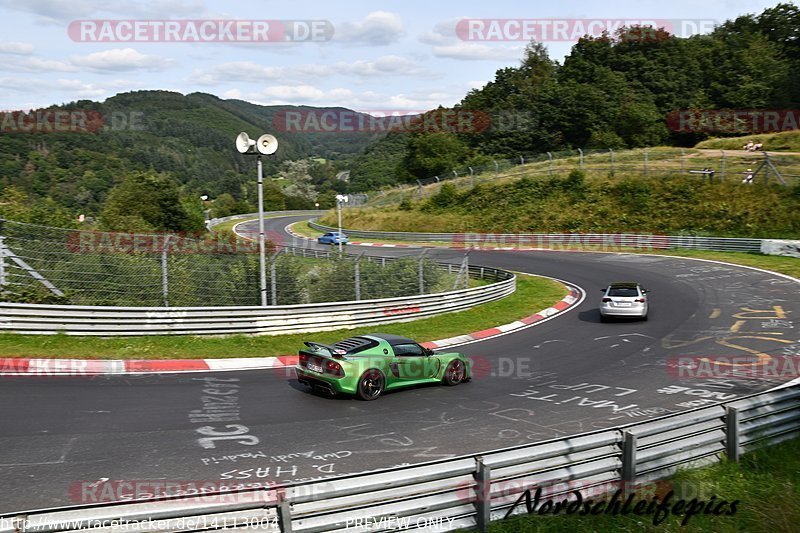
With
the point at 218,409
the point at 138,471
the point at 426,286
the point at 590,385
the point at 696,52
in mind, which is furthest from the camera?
the point at 696,52

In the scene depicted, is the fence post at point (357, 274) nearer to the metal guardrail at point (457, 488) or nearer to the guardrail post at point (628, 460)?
the metal guardrail at point (457, 488)

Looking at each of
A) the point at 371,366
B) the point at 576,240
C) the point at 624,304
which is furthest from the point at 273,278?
the point at 576,240

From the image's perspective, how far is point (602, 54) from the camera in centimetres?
10350

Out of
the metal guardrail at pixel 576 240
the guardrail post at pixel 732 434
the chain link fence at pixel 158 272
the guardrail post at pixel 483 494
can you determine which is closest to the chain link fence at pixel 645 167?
the metal guardrail at pixel 576 240

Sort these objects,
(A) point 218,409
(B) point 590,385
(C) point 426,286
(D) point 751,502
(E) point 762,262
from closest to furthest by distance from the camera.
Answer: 1. (D) point 751,502
2. (A) point 218,409
3. (B) point 590,385
4. (C) point 426,286
5. (E) point 762,262

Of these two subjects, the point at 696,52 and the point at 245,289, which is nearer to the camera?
the point at 245,289

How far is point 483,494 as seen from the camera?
635 centimetres

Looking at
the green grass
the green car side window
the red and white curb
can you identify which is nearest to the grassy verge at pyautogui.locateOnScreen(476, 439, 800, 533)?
the green car side window

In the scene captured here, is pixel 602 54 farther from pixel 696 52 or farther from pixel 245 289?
pixel 245 289

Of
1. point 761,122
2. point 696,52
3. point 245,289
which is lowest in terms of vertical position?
point 245,289

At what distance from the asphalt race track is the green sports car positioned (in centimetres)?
29

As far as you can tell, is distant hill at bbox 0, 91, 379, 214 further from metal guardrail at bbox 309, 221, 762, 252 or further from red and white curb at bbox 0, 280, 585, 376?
red and white curb at bbox 0, 280, 585, 376

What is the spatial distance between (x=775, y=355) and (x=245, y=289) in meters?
14.3

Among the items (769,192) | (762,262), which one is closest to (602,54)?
(769,192)
